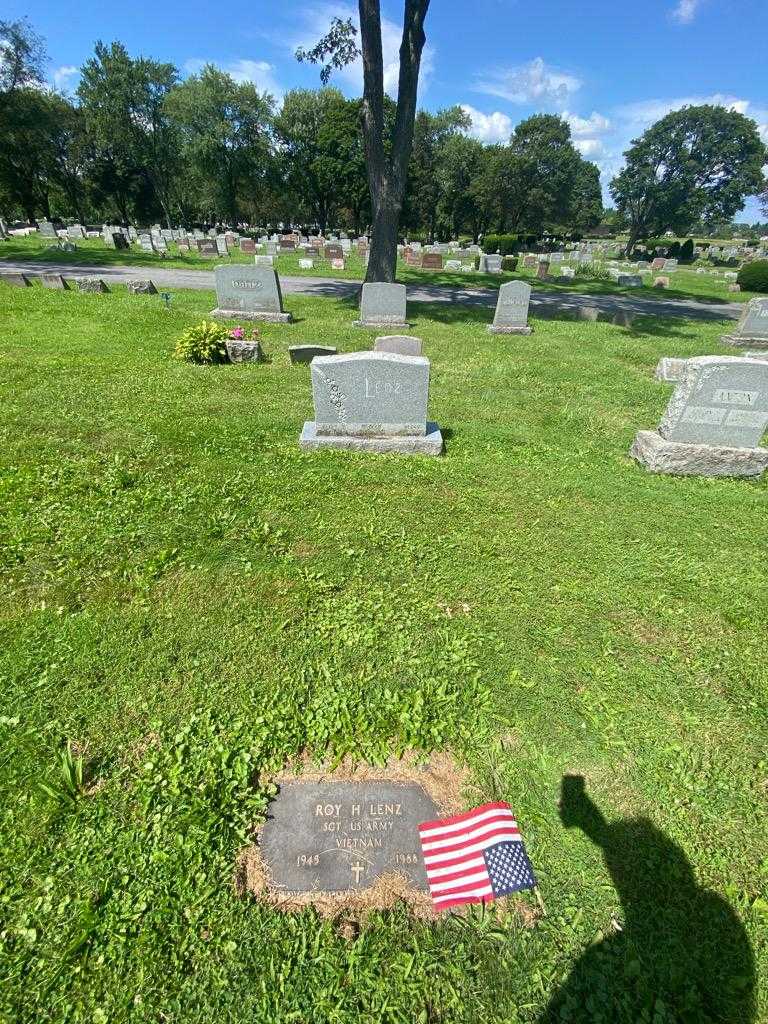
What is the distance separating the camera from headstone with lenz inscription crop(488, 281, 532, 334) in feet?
41.4

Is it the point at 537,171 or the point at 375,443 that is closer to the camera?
the point at 375,443

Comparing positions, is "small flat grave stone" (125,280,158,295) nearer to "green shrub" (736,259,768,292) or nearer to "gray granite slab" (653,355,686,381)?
"gray granite slab" (653,355,686,381)

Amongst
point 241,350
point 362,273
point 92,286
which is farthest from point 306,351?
point 362,273

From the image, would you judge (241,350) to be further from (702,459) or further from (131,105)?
(131,105)

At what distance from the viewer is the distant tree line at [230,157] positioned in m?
35.0

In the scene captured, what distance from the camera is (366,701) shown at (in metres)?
2.90

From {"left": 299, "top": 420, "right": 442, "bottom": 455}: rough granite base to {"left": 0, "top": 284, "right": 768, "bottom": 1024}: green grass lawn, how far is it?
16 centimetres

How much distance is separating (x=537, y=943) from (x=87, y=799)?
7.52ft

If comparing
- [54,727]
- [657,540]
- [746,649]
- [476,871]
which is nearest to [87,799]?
[54,727]

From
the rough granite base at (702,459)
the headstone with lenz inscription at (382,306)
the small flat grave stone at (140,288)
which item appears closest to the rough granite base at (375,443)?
the rough granite base at (702,459)

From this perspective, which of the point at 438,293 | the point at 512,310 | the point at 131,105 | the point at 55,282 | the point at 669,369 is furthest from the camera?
the point at 131,105

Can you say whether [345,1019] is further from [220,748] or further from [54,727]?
[54,727]

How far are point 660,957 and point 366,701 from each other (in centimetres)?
176

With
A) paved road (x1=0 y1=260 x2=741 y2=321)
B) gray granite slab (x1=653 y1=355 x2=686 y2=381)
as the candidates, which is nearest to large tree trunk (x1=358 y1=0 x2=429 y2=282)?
paved road (x1=0 y1=260 x2=741 y2=321)
